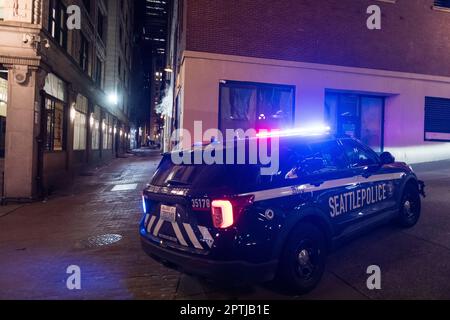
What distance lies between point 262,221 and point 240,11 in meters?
11.7

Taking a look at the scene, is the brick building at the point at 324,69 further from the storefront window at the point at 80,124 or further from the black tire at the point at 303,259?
the black tire at the point at 303,259

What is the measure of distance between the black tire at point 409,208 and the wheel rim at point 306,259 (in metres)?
2.85

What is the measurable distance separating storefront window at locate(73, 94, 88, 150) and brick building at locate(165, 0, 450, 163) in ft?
18.4

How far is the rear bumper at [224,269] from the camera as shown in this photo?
3.43 metres

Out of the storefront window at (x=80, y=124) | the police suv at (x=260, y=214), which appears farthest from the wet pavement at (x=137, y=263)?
the storefront window at (x=80, y=124)

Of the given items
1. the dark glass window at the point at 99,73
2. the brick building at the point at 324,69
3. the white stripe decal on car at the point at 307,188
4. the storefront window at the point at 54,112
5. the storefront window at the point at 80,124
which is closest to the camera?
the white stripe decal on car at the point at 307,188

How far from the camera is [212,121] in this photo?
42.3 feet

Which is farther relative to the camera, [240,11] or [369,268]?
[240,11]

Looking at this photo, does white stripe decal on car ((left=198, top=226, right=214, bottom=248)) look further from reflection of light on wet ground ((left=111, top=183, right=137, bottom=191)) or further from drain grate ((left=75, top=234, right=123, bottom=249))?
reflection of light on wet ground ((left=111, top=183, right=137, bottom=191))

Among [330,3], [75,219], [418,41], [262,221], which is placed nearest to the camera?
[262,221]

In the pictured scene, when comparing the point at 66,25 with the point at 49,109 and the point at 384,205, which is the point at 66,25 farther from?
the point at 384,205

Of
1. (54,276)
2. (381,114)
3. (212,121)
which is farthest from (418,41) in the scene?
(54,276)

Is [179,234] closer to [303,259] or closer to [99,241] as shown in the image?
[303,259]

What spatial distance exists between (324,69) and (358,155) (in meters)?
9.98
